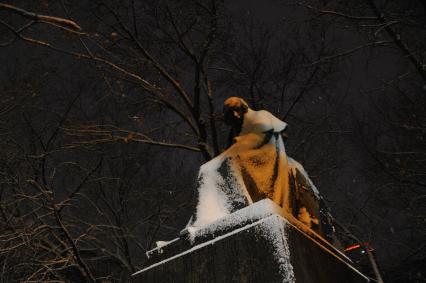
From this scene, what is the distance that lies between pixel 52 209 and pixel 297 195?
17.3ft

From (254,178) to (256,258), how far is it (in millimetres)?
908

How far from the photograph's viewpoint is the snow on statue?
3453 mm

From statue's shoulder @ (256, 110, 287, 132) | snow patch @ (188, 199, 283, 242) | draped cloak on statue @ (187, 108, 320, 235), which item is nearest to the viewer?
snow patch @ (188, 199, 283, 242)

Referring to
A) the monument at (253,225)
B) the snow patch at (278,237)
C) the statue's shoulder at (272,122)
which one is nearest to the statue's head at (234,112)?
the monument at (253,225)

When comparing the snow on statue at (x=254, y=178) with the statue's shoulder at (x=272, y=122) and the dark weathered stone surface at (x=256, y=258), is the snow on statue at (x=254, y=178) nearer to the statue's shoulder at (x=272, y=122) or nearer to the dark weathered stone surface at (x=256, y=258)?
the statue's shoulder at (x=272, y=122)

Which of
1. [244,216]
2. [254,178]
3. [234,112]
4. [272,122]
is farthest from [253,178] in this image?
[234,112]

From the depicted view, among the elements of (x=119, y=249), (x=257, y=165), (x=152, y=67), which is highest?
(x=152, y=67)

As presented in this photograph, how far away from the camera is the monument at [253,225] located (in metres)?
2.72

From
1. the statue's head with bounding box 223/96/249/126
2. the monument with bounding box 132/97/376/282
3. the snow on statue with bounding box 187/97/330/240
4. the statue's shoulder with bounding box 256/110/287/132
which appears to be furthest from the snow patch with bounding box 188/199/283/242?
the statue's head with bounding box 223/96/249/126

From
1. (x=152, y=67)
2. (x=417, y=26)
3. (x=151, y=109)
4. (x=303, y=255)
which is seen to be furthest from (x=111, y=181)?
(x=303, y=255)

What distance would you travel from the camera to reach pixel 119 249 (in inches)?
465

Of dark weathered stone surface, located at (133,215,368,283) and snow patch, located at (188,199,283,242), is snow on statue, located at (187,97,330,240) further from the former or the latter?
dark weathered stone surface, located at (133,215,368,283)

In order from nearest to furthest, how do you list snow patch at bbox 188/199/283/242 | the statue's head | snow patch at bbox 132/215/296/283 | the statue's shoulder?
snow patch at bbox 132/215/296/283, snow patch at bbox 188/199/283/242, the statue's shoulder, the statue's head

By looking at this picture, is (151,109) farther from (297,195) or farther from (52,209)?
(297,195)
